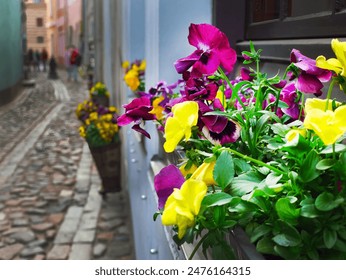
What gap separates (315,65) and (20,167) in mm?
7446

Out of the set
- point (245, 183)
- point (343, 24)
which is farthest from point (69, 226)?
point (245, 183)

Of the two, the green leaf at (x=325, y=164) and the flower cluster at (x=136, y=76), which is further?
the flower cluster at (x=136, y=76)

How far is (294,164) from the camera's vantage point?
88 cm

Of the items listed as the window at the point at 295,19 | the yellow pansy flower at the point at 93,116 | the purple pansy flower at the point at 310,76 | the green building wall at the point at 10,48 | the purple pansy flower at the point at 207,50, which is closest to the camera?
the purple pansy flower at the point at 310,76

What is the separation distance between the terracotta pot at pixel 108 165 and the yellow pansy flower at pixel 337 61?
206 inches

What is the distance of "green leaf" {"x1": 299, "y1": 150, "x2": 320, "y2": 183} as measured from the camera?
810 mm

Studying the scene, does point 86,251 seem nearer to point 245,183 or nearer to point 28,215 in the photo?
point 28,215

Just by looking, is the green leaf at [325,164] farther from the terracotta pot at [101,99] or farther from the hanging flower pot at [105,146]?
the terracotta pot at [101,99]

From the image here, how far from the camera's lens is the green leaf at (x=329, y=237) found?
77 cm

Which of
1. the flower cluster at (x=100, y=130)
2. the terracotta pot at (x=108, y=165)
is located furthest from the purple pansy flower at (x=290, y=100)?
the terracotta pot at (x=108, y=165)

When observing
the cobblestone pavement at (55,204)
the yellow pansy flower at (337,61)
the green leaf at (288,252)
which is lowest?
the cobblestone pavement at (55,204)

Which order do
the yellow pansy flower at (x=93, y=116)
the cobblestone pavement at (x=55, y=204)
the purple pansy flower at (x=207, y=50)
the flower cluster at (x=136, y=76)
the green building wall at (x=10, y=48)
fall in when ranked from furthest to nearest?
the green building wall at (x=10, y=48) < the yellow pansy flower at (x=93, y=116) < the cobblestone pavement at (x=55, y=204) < the flower cluster at (x=136, y=76) < the purple pansy flower at (x=207, y=50)

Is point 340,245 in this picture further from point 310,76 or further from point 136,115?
point 136,115

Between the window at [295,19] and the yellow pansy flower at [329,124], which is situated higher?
the window at [295,19]
